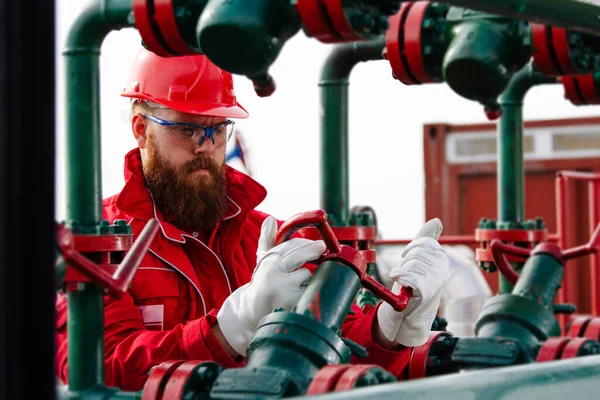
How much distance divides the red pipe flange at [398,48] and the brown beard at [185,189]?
1.94 ft

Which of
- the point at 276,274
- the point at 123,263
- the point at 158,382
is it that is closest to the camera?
the point at 123,263

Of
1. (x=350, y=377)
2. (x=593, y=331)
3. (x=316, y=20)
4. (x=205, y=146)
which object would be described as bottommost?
(x=593, y=331)

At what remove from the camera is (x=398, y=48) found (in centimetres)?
196

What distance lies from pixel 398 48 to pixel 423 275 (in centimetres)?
45

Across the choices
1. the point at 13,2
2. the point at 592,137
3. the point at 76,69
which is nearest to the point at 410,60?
the point at 76,69

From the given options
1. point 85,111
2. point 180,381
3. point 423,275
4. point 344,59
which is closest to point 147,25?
point 85,111

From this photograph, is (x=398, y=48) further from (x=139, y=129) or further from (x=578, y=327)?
(x=578, y=327)

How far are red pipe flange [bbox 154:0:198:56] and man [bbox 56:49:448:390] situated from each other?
425 millimetres

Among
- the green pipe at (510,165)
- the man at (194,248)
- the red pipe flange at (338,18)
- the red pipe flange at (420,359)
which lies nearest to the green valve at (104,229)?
the man at (194,248)

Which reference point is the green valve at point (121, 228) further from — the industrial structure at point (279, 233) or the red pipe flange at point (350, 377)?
the red pipe flange at point (350, 377)

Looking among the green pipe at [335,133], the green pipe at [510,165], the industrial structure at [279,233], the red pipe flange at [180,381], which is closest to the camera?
the industrial structure at [279,233]

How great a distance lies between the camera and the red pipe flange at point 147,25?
152cm

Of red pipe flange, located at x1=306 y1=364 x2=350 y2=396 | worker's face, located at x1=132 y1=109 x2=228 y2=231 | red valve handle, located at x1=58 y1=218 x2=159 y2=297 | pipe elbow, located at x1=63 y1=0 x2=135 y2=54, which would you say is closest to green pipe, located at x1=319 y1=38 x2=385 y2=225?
worker's face, located at x1=132 y1=109 x2=228 y2=231

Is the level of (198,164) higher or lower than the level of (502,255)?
higher
